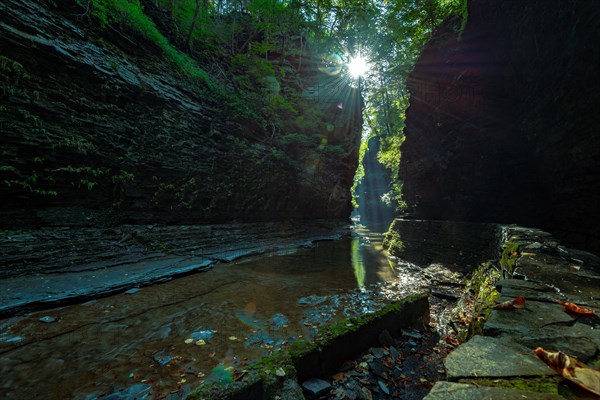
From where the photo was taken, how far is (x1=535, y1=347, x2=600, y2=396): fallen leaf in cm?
131

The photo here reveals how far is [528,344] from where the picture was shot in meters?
1.85

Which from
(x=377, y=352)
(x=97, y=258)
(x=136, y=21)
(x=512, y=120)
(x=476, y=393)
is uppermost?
(x=136, y=21)

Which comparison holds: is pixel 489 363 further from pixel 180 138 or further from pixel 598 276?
pixel 180 138

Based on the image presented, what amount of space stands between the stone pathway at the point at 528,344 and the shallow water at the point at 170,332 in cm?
222

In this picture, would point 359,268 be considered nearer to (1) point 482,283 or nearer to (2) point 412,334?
(1) point 482,283

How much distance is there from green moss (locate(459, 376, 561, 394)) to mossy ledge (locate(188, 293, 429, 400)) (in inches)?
65.9

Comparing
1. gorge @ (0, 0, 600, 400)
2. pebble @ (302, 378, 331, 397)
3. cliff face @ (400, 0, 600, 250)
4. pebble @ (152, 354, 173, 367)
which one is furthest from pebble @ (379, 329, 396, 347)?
cliff face @ (400, 0, 600, 250)

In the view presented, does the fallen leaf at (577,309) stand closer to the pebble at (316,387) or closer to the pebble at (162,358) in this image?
the pebble at (316,387)

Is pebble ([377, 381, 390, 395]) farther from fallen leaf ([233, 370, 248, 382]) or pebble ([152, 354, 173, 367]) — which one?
pebble ([152, 354, 173, 367])

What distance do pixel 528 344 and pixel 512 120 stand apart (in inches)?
393

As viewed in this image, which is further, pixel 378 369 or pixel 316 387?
pixel 378 369

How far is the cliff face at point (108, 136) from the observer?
6.58m

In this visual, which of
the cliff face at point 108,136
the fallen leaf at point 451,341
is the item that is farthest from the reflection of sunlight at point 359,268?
the cliff face at point 108,136

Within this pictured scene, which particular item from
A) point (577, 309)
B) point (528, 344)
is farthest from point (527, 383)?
point (577, 309)
